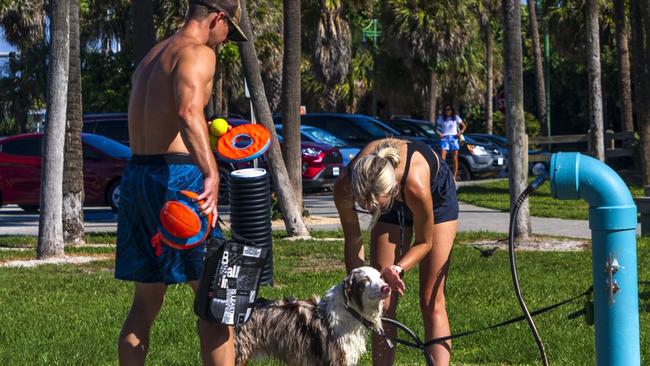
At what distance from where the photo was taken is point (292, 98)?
52.7ft

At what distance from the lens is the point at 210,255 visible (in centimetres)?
514

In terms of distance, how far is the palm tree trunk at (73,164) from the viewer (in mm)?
13484

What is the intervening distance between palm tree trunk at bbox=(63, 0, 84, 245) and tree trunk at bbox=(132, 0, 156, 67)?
1.20m

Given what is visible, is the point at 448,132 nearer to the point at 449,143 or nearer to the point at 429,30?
the point at 449,143

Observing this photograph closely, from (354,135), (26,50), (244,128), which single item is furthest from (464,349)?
(26,50)

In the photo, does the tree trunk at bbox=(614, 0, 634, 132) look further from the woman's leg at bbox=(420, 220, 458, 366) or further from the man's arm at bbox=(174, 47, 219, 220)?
the man's arm at bbox=(174, 47, 219, 220)

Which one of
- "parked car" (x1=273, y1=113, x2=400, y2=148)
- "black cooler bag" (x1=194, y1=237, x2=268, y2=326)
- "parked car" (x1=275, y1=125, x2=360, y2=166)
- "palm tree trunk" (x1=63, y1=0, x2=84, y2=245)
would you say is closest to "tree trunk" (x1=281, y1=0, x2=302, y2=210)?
"palm tree trunk" (x1=63, y1=0, x2=84, y2=245)

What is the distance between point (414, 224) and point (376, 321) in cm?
53

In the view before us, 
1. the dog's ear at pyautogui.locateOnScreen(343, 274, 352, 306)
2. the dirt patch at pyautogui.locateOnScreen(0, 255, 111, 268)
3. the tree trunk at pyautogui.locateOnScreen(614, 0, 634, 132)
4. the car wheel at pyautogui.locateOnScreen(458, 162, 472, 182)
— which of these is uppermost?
the tree trunk at pyautogui.locateOnScreen(614, 0, 634, 132)

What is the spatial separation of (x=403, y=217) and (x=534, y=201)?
1517cm

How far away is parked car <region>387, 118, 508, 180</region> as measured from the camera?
94.9 feet

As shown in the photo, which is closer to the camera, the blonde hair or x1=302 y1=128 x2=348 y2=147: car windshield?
the blonde hair

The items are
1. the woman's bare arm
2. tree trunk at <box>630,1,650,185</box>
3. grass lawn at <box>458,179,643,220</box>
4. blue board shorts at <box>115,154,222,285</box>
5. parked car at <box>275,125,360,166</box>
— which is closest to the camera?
blue board shorts at <box>115,154,222,285</box>

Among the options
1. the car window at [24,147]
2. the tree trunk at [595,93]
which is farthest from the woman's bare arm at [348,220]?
the tree trunk at [595,93]
